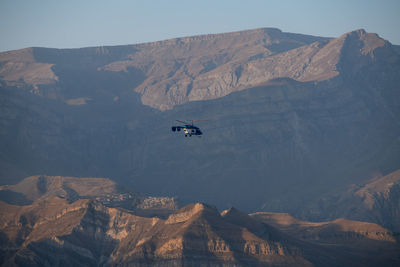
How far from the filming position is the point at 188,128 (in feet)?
601
